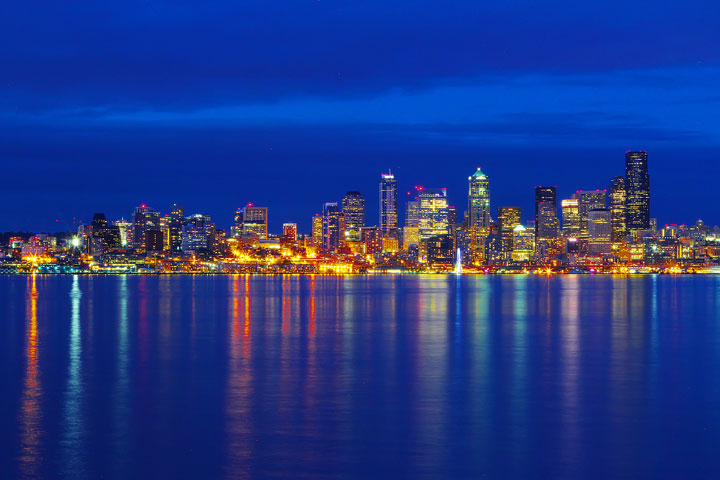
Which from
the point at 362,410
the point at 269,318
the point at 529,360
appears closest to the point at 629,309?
the point at 269,318

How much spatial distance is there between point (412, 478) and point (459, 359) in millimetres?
21655

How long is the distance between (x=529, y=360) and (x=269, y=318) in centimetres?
3008

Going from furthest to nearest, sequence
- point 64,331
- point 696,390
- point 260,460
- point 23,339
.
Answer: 1. point 64,331
2. point 23,339
3. point 696,390
4. point 260,460

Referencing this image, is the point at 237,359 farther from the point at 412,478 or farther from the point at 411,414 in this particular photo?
the point at 412,478

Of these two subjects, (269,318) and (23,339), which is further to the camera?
(269,318)

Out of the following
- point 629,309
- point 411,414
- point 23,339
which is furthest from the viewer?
point 629,309

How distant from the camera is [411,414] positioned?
1121 inches

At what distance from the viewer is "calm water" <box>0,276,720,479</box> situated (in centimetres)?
2259

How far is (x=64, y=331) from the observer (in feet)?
191

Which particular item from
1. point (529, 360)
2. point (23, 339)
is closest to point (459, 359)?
point (529, 360)

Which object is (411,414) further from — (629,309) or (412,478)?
(629,309)

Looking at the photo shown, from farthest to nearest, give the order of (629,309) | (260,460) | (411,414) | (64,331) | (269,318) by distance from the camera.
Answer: (629,309) < (269,318) < (64,331) < (411,414) < (260,460)

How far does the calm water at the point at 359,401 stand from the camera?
2259 centimetres

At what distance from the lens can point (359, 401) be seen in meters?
30.9
